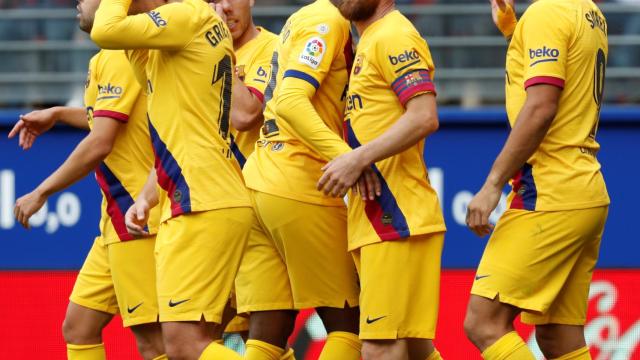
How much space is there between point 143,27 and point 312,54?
→ 0.75m

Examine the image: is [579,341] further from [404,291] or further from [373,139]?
[373,139]

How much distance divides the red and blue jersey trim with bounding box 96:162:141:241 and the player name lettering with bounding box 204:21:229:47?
118cm

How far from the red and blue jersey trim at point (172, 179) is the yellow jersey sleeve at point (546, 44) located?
144cm

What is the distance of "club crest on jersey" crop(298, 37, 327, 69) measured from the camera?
5.17 metres

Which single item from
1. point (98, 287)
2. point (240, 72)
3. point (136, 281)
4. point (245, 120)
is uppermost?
point (240, 72)

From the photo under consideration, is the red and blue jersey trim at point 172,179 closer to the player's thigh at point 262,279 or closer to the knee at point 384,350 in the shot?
the player's thigh at point 262,279

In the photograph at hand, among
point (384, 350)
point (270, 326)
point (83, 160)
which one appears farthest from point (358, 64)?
point (83, 160)

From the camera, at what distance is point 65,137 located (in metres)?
7.54

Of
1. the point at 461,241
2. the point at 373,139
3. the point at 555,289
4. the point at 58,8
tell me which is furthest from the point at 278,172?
the point at 58,8

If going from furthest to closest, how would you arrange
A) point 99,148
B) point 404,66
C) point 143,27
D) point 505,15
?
point 99,148 < point 505,15 < point 404,66 < point 143,27

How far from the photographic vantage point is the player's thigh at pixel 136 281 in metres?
5.78

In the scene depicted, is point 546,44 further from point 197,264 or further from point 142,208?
point 142,208

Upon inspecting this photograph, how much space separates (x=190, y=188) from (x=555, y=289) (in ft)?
5.04

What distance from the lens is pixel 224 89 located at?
5039 millimetres
